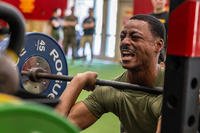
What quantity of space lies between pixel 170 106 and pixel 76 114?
1.15 meters

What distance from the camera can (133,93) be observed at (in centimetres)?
218

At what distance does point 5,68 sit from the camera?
68cm

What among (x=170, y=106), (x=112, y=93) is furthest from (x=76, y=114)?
(x=170, y=106)

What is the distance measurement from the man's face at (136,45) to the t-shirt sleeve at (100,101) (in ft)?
0.90

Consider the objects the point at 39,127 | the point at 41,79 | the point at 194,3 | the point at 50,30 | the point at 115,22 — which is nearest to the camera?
the point at 39,127

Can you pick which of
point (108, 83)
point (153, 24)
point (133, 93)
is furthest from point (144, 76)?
point (108, 83)

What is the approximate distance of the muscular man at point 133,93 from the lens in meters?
1.98

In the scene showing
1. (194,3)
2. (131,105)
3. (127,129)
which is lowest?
(127,129)

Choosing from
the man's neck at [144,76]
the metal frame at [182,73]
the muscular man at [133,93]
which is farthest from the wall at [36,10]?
the metal frame at [182,73]

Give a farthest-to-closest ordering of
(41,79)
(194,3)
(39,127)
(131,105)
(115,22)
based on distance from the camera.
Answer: (115,22), (41,79), (131,105), (194,3), (39,127)

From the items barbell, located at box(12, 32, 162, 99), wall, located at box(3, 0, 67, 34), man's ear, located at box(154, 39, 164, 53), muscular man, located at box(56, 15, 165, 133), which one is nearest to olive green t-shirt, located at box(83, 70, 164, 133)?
muscular man, located at box(56, 15, 165, 133)

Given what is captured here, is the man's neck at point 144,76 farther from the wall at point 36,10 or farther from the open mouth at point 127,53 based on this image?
the wall at point 36,10

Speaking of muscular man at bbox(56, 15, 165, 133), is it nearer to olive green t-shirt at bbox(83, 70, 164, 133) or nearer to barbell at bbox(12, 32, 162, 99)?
olive green t-shirt at bbox(83, 70, 164, 133)

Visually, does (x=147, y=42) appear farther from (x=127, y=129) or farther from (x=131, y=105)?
(x=127, y=129)
